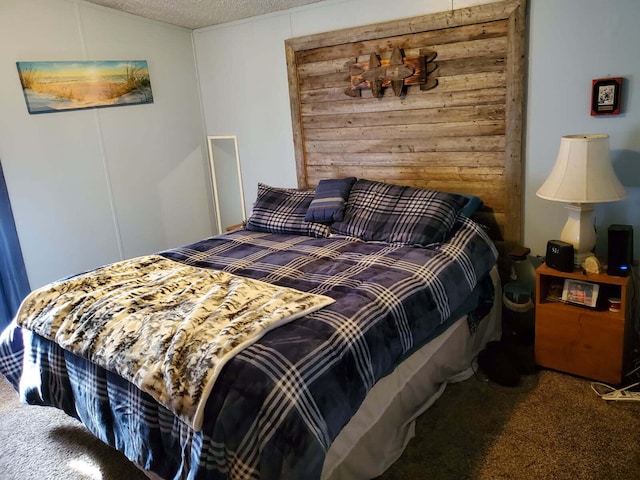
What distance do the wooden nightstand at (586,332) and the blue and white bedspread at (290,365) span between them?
373mm

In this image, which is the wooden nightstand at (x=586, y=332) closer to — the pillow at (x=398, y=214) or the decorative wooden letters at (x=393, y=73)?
the pillow at (x=398, y=214)

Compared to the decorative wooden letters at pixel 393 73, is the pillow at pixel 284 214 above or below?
below

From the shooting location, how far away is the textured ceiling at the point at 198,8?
10.9 ft

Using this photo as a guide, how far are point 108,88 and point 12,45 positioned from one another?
64 centimetres

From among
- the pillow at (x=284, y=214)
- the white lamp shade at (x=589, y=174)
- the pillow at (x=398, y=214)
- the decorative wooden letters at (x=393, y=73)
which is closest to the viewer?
the white lamp shade at (x=589, y=174)

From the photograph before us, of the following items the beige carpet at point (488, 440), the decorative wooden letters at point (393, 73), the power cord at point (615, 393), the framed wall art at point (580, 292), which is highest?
the decorative wooden letters at point (393, 73)

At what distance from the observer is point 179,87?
158 inches

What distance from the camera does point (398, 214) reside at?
279 cm

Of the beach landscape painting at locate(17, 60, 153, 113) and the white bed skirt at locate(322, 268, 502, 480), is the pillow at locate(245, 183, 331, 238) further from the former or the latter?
the beach landscape painting at locate(17, 60, 153, 113)

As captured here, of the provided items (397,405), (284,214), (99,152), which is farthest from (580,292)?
(99,152)

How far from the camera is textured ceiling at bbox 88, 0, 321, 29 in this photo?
331 cm

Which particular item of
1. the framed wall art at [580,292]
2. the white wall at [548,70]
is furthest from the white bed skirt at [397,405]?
the white wall at [548,70]

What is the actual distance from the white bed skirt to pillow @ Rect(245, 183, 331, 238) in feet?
3.41

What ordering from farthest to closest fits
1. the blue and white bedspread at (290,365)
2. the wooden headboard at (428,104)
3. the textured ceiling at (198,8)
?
the textured ceiling at (198,8), the wooden headboard at (428,104), the blue and white bedspread at (290,365)
